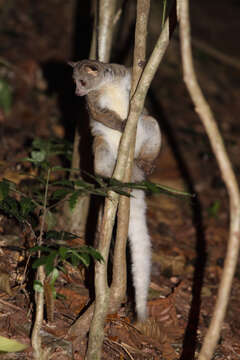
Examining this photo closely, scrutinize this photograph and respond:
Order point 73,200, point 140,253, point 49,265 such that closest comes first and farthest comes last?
point 49,265
point 73,200
point 140,253

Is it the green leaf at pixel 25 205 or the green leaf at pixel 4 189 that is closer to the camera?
the green leaf at pixel 4 189

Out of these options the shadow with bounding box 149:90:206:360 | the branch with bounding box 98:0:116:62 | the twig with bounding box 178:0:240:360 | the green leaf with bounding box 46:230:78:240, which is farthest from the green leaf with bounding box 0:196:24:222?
the branch with bounding box 98:0:116:62

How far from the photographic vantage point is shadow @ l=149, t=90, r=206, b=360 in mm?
4000

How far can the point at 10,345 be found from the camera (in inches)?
116

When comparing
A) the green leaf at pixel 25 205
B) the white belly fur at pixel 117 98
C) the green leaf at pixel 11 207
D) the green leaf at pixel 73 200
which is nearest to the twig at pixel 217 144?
the green leaf at pixel 73 200

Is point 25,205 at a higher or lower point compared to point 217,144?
lower

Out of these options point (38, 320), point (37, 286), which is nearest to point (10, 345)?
point (38, 320)

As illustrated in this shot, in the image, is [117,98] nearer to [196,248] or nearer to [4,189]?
[4,189]

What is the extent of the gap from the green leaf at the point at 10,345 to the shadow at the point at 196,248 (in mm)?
1506

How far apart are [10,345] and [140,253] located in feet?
4.39

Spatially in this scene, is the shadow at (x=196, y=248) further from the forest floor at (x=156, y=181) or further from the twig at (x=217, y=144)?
the twig at (x=217, y=144)

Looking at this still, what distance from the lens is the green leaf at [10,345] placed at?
2.92 m

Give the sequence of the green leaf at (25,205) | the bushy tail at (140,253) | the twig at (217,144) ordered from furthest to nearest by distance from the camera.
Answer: the bushy tail at (140,253)
the green leaf at (25,205)
the twig at (217,144)

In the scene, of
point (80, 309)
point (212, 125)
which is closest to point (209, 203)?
point (80, 309)
